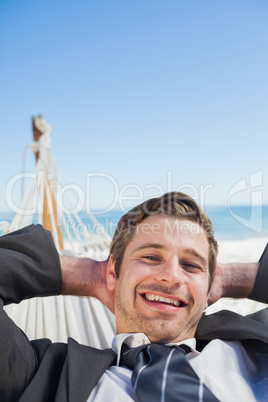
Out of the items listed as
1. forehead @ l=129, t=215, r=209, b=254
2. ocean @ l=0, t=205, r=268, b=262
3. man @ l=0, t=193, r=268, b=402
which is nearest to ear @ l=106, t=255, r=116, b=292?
man @ l=0, t=193, r=268, b=402

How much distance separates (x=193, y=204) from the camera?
1.35 m

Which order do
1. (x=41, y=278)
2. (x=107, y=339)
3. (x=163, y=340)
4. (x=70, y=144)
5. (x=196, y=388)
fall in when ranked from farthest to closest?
(x=70, y=144)
(x=107, y=339)
(x=41, y=278)
(x=163, y=340)
(x=196, y=388)

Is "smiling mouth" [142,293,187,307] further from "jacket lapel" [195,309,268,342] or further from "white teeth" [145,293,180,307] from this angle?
"jacket lapel" [195,309,268,342]

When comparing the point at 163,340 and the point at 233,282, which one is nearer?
the point at 163,340

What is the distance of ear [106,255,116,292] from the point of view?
1.31 meters

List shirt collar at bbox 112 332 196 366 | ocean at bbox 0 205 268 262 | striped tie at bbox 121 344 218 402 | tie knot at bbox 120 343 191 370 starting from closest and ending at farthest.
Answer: striped tie at bbox 121 344 218 402 < tie knot at bbox 120 343 191 370 < shirt collar at bbox 112 332 196 366 < ocean at bbox 0 205 268 262

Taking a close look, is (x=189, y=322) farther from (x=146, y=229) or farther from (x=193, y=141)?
(x=193, y=141)

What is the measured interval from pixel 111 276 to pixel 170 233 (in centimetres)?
31

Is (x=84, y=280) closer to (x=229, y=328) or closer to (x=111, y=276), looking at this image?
(x=111, y=276)

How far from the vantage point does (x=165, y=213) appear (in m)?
1.29

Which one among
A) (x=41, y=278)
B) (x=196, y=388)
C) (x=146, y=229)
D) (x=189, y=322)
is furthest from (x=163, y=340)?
(x=41, y=278)

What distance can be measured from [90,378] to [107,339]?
2.16 ft

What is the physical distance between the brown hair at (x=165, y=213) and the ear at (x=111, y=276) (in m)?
0.03

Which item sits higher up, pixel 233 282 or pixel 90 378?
pixel 233 282
